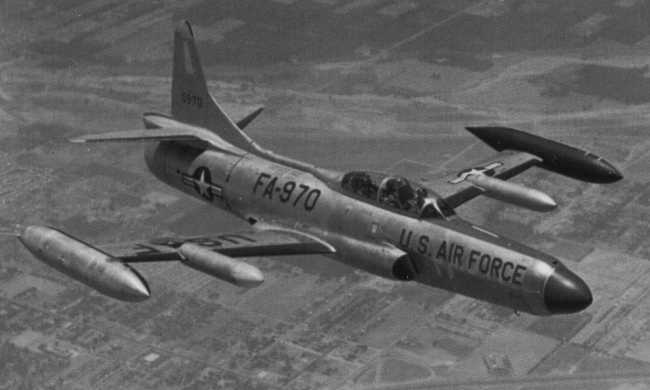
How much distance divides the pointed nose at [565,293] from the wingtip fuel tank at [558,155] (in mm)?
14885

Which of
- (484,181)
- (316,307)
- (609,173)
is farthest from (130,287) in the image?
(316,307)

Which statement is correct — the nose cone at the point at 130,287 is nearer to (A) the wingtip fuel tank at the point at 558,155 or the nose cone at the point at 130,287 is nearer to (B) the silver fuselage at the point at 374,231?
(B) the silver fuselage at the point at 374,231

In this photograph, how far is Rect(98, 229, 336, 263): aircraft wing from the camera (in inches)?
2510

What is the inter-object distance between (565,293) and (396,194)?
944 centimetres

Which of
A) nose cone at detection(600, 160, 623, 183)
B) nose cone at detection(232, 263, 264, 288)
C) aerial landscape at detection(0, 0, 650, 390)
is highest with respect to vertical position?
nose cone at detection(600, 160, 623, 183)

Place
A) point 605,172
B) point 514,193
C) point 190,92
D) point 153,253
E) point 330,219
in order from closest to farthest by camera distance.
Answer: point 153,253
point 330,219
point 514,193
point 605,172
point 190,92

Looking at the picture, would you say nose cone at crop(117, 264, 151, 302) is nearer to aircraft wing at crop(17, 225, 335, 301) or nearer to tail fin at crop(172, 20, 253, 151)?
aircraft wing at crop(17, 225, 335, 301)

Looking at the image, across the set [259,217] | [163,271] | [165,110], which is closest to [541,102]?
[165,110]

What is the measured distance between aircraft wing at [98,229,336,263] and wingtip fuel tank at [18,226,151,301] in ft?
2.96

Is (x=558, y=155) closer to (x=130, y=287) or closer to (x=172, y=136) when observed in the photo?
(x=172, y=136)

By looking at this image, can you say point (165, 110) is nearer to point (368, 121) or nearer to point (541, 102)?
point (368, 121)

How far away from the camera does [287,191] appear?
6850cm

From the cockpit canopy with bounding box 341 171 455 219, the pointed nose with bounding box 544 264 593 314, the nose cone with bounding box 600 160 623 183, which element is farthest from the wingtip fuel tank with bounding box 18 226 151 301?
the nose cone with bounding box 600 160 623 183

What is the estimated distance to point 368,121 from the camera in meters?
192
